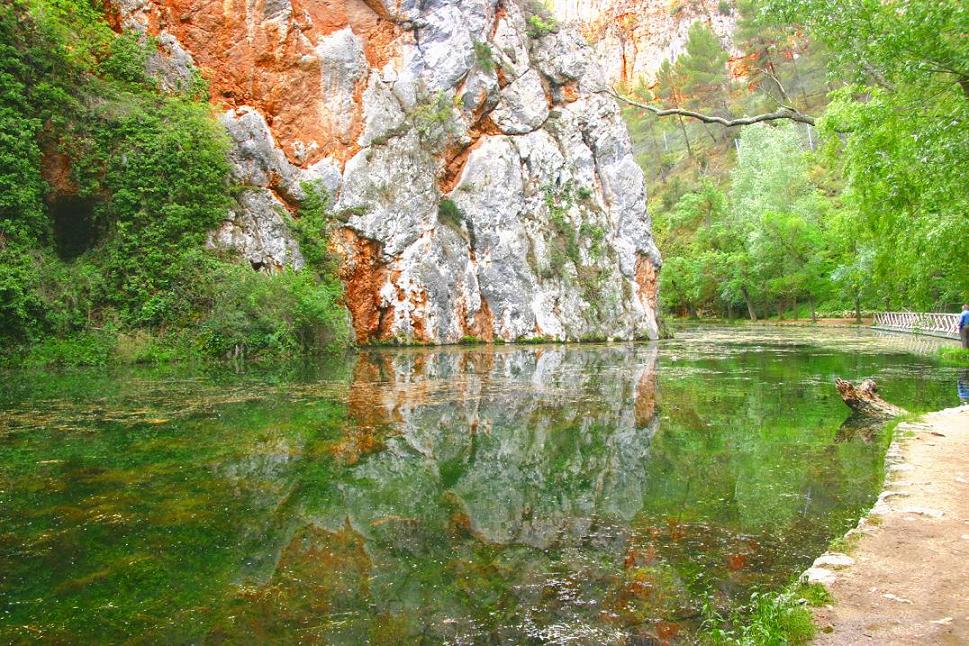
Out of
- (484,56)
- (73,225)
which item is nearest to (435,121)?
(484,56)

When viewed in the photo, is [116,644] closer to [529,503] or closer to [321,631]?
[321,631]

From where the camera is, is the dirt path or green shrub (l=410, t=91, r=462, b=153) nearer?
the dirt path

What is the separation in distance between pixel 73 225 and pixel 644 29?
308ft

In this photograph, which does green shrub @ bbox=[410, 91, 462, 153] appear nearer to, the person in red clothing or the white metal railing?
the person in red clothing

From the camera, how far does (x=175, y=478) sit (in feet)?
19.4

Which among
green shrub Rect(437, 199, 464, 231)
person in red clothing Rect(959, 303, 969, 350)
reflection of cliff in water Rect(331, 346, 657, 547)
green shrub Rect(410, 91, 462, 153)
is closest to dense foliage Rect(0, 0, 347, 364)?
reflection of cliff in water Rect(331, 346, 657, 547)

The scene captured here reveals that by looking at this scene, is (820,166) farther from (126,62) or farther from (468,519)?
(468,519)

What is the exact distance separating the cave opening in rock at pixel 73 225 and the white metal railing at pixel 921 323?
110 ft

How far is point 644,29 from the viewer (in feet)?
300

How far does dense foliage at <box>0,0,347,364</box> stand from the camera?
1585cm

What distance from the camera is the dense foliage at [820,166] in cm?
911

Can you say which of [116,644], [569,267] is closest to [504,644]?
[116,644]

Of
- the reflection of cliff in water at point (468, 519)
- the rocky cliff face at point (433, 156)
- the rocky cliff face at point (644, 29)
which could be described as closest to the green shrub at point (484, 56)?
the rocky cliff face at point (433, 156)

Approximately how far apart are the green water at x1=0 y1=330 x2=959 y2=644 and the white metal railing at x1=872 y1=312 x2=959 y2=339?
21.8m
